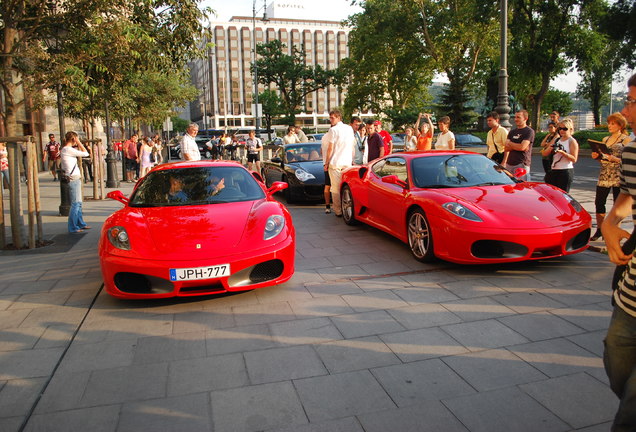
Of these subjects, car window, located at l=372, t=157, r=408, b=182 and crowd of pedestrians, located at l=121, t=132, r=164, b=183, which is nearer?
car window, located at l=372, t=157, r=408, b=182

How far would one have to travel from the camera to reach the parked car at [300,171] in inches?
456

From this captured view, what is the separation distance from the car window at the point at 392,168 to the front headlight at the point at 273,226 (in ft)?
7.42

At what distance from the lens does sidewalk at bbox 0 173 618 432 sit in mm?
2928

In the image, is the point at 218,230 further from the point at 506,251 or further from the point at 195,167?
the point at 506,251

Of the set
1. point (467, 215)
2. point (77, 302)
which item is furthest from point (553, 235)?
point (77, 302)

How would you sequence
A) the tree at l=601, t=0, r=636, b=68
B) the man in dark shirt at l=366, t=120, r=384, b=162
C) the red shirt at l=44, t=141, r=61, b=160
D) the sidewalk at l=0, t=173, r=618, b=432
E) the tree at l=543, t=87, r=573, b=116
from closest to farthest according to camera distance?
the sidewalk at l=0, t=173, r=618, b=432
the man in dark shirt at l=366, t=120, r=384, b=162
the red shirt at l=44, t=141, r=61, b=160
the tree at l=601, t=0, r=636, b=68
the tree at l=543, t=87, r=573, b=116

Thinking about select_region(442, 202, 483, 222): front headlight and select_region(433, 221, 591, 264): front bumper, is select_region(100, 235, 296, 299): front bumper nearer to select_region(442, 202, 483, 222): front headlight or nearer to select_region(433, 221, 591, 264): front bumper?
select_region(433, 221, 591, 264): front bumper

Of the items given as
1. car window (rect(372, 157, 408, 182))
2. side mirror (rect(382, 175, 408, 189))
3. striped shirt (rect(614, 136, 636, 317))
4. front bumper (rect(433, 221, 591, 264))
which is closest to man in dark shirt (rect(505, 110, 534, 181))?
car window (rect(372, 157, 408, 182))

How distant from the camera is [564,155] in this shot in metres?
7.63

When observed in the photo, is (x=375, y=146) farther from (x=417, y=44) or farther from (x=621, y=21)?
(x=417, y=44)

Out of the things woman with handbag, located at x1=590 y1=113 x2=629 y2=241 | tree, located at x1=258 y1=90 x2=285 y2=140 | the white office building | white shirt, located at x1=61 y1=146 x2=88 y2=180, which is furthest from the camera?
the white office building

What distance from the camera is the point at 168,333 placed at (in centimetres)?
427

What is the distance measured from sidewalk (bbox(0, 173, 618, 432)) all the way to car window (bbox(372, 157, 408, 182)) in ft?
5.06

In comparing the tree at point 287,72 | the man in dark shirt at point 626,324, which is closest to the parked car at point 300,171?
the man in dark shirt at point 626,324
